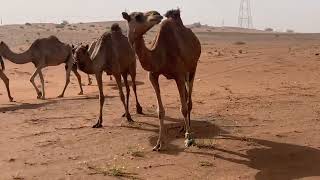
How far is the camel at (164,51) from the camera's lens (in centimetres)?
800

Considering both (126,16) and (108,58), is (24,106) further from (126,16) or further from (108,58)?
(126,16)

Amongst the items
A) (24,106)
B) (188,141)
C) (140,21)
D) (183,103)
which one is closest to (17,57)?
(24,106)

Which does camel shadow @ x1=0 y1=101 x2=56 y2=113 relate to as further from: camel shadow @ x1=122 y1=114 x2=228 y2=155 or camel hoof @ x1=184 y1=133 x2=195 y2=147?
camel hoof @ x1=184 y1=133 x2=195 y2=147

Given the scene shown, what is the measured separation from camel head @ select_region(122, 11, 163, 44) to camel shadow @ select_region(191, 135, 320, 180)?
88.3 inches

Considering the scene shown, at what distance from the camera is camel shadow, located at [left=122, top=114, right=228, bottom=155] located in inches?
352

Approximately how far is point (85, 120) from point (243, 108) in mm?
3689

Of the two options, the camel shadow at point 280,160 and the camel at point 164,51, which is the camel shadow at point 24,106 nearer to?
the camel at point 164,51

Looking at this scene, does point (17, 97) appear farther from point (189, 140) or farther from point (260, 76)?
point (189, 140)

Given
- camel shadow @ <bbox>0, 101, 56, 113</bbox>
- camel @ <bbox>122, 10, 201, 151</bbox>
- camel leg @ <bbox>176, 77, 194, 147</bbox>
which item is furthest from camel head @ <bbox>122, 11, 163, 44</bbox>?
camel shadow @ <bbox>0, 101, 56, 113</bbox>

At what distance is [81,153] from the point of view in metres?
8.76

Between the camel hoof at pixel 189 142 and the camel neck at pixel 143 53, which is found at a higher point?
the camel neck at pixel 143 53

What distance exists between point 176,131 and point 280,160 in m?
2.57

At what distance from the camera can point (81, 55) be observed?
11.0 meters

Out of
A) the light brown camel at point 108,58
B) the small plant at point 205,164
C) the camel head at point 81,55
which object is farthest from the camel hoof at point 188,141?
the camel head at point 81,55
